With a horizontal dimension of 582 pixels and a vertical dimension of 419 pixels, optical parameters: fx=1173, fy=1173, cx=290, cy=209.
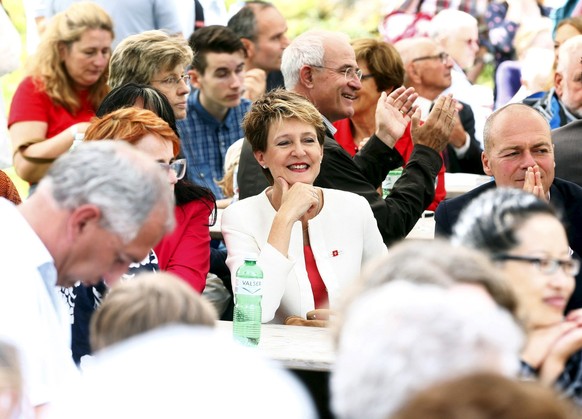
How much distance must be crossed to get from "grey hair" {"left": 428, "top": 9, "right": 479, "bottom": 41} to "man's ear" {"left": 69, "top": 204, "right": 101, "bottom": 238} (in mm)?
7399

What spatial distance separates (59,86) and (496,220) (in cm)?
452

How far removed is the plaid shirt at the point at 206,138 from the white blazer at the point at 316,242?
246cm

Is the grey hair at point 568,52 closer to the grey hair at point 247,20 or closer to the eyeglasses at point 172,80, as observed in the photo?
the eyeglasses at point 172,80

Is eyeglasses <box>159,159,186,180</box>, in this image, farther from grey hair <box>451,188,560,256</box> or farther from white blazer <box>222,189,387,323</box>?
grey hair <box>451,188,560,256</box>

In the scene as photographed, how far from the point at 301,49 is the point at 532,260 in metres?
3.48

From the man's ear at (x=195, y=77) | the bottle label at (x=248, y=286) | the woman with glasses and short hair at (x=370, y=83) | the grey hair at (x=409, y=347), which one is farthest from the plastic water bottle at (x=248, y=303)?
the man's ear at (x=195, y=77)

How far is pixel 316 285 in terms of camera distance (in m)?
4.98

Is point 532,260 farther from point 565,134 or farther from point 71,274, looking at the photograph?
point 565,134

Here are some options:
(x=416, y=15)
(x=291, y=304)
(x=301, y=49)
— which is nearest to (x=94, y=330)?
(x=291, y=304)

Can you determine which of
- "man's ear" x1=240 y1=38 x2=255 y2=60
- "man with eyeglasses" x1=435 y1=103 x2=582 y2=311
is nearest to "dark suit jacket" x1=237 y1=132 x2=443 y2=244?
"man with eyeglasses" x1=435 y1=103 x2=582 y2=311

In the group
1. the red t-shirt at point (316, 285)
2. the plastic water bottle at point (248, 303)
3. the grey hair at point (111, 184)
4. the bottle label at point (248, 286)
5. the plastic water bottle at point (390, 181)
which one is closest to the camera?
the grey hair at point (111, 184)

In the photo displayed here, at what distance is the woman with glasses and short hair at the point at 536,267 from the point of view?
3152mm

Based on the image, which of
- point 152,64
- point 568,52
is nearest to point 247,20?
point 568,52

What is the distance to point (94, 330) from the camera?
270 centimetres
